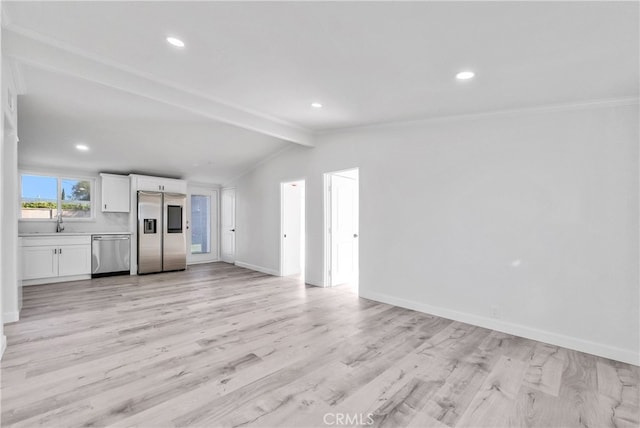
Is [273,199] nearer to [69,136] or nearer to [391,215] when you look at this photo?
[391,215]

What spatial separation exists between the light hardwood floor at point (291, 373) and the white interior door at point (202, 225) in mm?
3966

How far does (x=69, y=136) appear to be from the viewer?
182 inches

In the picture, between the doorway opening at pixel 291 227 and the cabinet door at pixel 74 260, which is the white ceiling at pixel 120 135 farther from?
the cabinet door at pixel 74 260

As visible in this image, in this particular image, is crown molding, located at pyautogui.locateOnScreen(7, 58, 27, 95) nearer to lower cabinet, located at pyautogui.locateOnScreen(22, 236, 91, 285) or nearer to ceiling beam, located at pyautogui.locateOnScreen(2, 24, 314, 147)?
ceiling beam, located at pyautogui.locateOnScreen(2, 24, 314, 147)

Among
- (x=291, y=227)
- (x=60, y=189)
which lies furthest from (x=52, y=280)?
(x=291, y=227)

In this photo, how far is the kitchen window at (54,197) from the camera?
18.7ft

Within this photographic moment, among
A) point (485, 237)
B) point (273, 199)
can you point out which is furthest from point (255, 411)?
point (273, 199)

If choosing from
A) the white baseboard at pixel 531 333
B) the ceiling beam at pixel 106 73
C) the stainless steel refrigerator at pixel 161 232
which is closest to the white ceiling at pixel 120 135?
the ceiling beam at pixel 106 73

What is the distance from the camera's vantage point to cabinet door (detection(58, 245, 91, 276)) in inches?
215

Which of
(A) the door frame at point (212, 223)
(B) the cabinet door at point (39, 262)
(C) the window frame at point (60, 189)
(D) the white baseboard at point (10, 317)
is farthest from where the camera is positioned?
(A) the door frame at point (212, 223)

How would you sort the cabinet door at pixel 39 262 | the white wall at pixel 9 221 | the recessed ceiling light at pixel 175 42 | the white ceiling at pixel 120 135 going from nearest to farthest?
the recessed ceiling light at pixel 175 42 < the white wall at pixel 9 221 < the white ceiling at pixel 120 135 < the cabinet door at pixel 39 262

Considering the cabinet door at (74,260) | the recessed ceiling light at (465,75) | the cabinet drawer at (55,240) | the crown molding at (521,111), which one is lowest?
the cabinet door at (74,260)

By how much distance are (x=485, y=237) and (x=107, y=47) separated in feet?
13.8

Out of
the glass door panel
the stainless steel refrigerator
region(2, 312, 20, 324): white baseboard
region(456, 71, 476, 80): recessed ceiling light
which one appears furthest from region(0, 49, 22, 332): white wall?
the glass door panel
